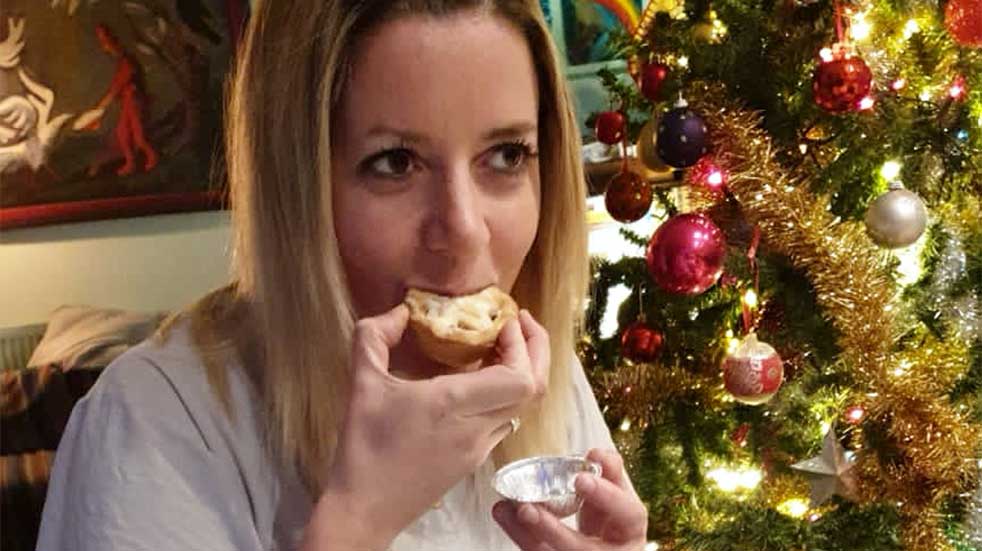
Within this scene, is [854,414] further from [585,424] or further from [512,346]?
[512,346]

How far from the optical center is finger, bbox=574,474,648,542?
29.5 inches

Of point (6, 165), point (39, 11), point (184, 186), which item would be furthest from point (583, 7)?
point (6, 165)

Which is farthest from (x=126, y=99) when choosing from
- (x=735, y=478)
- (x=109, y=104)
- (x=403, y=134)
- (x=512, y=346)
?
(x=512, y=346)

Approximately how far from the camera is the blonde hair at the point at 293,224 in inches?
31.9

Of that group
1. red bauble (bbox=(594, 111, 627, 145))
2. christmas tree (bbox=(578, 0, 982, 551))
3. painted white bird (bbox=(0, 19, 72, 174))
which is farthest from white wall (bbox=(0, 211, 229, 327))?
christmas tree (bbox=(578, 0, 982, 551))

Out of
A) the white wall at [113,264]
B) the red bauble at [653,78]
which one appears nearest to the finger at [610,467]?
the red bauble at [653,78]

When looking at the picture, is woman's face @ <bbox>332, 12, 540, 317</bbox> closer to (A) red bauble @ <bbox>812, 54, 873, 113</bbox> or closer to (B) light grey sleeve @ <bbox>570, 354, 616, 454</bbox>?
(B) light grey sleeve @ <bbox>570, 354, 616, 454</bbox>

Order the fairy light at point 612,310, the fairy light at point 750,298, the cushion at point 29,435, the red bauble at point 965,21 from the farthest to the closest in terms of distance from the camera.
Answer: the cushion at point 29,435 → the fairy light at point 612,310 → the fairy light at point 750,298 → the red bauble at point 965,21

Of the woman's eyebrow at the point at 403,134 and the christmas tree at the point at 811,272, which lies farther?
the christmas tree at the point at 811,272

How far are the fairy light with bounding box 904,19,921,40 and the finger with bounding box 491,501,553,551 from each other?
0.99 metres

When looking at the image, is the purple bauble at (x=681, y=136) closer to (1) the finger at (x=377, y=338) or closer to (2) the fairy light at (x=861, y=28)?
(2) the fairy light at (x=861, y=28)

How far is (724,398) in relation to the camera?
1529 mm

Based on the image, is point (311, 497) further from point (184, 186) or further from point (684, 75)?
point (184, 186)

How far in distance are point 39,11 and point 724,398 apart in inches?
75.5
